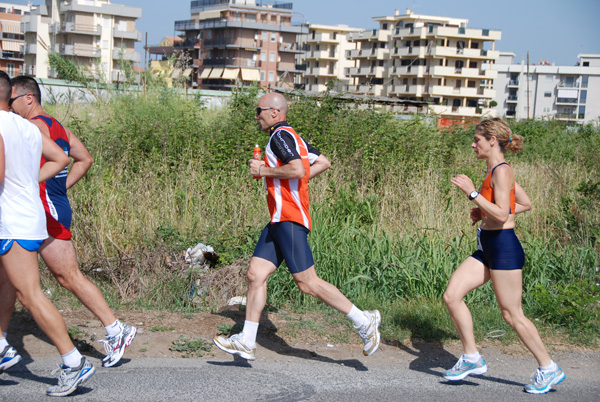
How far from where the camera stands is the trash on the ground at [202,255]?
24.6 feet

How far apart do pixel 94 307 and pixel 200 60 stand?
11342 cm

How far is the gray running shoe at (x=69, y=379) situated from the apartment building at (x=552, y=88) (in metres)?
134

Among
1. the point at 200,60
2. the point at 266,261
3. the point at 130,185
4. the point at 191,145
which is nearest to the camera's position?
the point at 266,261

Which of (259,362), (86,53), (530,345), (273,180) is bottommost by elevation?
(259,362)

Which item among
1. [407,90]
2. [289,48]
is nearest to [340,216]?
[407,90]

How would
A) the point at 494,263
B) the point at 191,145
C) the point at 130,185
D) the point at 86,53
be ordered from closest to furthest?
the point at 494,263
the point at 130,185
the point at 191,145
the point at 86,53

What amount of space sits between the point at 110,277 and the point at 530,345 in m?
Answer: 4.51

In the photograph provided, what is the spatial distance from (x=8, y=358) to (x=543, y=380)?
3.84 meters

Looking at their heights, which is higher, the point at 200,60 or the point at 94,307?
the point at 200,60

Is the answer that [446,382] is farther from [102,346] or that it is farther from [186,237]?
[186,237]

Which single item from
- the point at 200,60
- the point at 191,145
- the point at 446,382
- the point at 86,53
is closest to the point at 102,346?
the point at 446,382

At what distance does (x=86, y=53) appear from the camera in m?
89.8

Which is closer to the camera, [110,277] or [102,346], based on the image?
[102,346]

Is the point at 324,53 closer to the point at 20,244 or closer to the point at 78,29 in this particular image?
the point at 78,29
